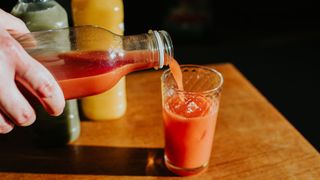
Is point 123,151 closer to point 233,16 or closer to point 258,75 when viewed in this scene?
point 258,75

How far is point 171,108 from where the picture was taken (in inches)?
29.3

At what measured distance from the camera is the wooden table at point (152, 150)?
30.3 inches

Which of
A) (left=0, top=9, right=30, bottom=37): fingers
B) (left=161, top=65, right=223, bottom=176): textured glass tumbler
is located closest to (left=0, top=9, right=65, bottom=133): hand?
(left=0, top=9, right=30, bottom=37): fingers

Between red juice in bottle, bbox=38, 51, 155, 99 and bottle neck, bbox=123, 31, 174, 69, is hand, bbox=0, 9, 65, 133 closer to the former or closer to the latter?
red juice in bottle, bbox=38, 51, 155, 99

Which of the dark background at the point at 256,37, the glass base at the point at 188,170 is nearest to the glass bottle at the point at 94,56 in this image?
the glass base at the point at 188,170

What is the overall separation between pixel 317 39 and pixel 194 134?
7.35 feet

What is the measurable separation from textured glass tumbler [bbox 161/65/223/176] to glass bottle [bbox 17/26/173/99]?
0.08 m

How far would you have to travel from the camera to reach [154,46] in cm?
69

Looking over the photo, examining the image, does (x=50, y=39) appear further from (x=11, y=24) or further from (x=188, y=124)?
(x=188, y=124)

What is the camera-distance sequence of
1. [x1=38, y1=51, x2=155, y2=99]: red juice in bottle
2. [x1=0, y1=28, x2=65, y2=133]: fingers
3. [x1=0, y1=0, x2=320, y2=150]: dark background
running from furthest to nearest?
[x1=0, y1=0, x2=320, y2=150]: dark background < [x1=38, y1=51, x2=155, y2=99]: red juice in bottle < [x1=0, y1=28, x2=65, y2=133]: fingers

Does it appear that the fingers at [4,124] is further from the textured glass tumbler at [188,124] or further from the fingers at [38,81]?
the textured glass tumbler at [188,124]

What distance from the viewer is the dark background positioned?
2.11 meters

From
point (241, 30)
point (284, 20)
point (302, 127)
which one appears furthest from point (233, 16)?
point (302, 127)

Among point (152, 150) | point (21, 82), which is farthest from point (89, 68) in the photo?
point (152, 150)
